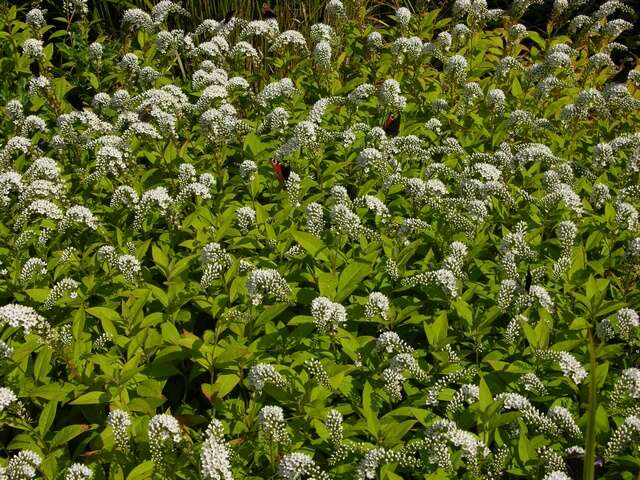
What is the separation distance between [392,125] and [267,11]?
3074 mm

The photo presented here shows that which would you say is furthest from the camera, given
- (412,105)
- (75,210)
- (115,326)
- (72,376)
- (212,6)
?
(212,6)

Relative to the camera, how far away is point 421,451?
311cm

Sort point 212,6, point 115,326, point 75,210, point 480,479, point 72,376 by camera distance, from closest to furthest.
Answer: point 480,479 < point 72,376 < point 115,326 < point 75,210 < point 212,6

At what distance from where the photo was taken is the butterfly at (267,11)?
311 inches

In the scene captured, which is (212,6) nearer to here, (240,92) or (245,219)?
(240,92)

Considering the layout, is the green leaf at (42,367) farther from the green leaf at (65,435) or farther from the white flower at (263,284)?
the white flower at (263,284)

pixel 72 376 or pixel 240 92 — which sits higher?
pixel 240 92

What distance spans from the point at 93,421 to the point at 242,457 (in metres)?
0.82

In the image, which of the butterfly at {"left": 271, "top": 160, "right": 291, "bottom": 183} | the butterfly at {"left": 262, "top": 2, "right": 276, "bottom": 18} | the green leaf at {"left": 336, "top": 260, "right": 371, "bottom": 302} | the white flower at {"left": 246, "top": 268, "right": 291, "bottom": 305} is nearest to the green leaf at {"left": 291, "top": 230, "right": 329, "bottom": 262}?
the green leaf at {"left": 336, "top": 260, "right": 371, "bottom": 302}

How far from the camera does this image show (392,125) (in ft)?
19.1

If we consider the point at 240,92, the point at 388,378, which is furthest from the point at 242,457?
the point at 240,92

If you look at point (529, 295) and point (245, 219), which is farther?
point (245, 219)

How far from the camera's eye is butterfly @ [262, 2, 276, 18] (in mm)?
7887

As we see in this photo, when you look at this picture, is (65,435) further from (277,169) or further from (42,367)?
(277,169)
